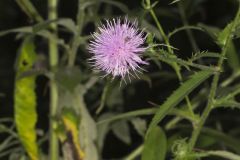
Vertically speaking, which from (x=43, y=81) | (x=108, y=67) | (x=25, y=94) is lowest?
(x=108, y=67)

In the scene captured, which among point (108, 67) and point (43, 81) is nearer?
point (108, 67)

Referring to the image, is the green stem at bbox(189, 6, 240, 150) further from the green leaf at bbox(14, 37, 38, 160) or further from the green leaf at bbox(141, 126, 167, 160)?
the green leaf at bbox(14, 37, 38, 160)

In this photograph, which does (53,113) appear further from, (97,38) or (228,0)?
(228,0)

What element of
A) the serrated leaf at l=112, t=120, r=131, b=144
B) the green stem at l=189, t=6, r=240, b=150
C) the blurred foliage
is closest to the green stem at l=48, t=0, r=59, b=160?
the blurred foliage

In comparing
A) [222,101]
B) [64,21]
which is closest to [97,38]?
[222,101]

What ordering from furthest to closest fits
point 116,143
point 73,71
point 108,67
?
point 116,143, point 73,71, point 108,67

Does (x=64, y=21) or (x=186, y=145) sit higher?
(x=64, y=21)

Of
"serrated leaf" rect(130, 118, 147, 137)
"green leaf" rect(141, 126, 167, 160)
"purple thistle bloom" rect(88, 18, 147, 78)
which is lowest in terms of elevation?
"green leaf" rect(141, 126, 167, 160)

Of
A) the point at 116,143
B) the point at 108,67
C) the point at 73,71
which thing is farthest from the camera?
the point at 116,143
